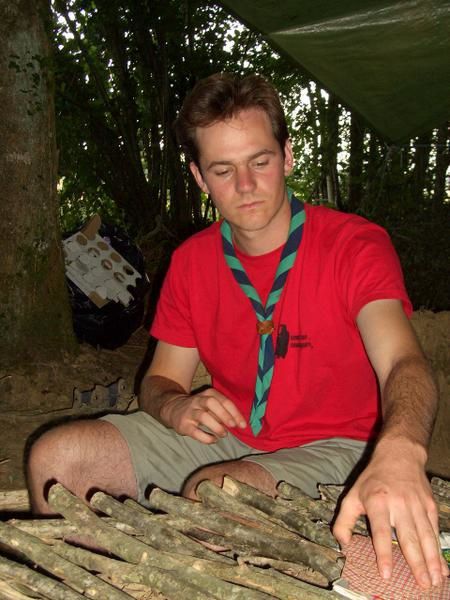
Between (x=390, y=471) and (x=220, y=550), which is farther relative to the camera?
(x=220, y=550)

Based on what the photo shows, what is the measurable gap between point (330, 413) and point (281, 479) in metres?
0.37

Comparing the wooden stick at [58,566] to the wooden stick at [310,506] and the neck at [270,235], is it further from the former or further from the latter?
the neck at [270,235]

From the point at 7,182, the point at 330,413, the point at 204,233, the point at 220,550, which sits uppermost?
the point at 7,182

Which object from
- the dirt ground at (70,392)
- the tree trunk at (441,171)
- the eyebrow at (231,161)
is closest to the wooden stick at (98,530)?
the eyebrow at (231,161)

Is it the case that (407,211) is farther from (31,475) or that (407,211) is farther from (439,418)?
(31,475)

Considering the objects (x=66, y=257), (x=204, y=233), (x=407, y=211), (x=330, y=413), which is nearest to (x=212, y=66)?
(x=407, y=211)

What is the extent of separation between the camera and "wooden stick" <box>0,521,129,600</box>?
129 centimetres

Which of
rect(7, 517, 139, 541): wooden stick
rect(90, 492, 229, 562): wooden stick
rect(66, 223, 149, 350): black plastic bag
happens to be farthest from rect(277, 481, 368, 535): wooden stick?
rect(66, 223, 149, 350): black plastic bag

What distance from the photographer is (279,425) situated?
2.20 m

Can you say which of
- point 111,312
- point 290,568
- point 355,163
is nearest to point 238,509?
point 290,568

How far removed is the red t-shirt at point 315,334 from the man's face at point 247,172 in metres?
0.13

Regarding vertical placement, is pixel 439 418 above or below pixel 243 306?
below

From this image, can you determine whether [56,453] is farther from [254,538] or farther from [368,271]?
[368,271]

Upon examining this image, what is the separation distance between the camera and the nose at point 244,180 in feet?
7.37
